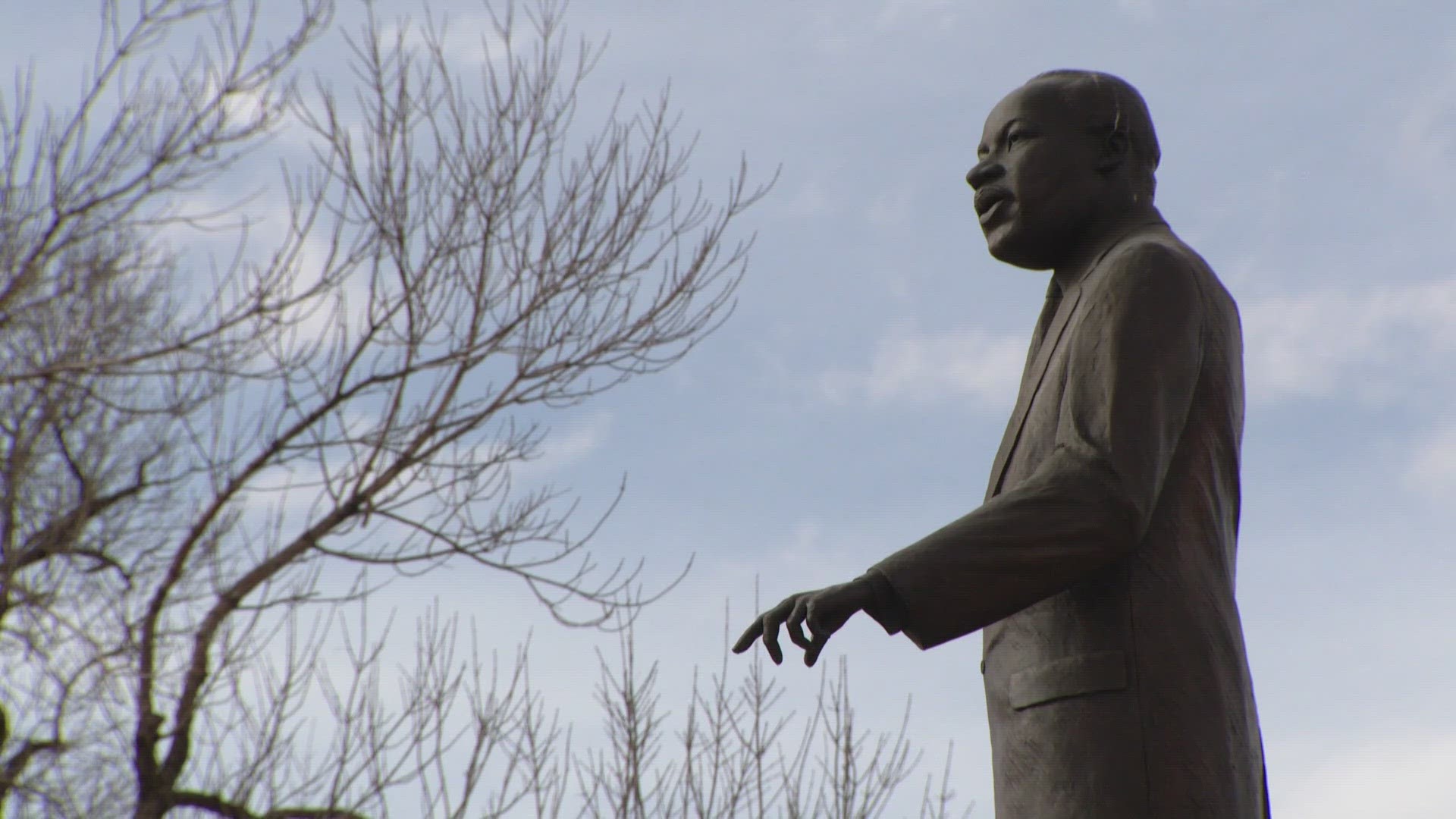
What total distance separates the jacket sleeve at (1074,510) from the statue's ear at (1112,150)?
42 centimetres

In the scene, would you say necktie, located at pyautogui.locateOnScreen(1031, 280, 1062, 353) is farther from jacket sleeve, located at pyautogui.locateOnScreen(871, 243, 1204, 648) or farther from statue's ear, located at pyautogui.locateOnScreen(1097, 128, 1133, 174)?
jacket sleeve, located at pyautogui.locateOnScreen(871, 243, 1204, 648)

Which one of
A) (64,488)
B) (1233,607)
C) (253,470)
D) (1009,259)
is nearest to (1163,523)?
(1233,607)

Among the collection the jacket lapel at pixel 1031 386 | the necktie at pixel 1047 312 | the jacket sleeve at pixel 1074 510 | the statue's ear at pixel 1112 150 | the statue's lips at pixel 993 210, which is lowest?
the jacket sleeve at pixel 1074 510

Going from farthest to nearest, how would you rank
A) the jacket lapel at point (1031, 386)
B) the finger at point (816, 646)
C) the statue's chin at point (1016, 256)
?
the statue's chin at point (1016, 256)
the jacket lapel at point (1031, 386)
the finger at point (816, 646)

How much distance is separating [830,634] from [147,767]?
7.66m

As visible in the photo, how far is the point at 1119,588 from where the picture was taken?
241 centimetres

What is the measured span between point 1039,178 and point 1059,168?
4 centimetres

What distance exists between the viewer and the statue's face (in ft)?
9.13

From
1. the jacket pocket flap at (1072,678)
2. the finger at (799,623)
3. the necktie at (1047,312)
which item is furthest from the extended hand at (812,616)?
the necktie at (1047,312)

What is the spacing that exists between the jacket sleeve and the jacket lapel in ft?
0.67

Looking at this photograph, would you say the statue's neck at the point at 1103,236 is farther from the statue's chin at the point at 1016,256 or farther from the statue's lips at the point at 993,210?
the statue's lips at the point at 993,210

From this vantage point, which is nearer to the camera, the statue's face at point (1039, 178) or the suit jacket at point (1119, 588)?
the suit jacket at point (1119, 588)

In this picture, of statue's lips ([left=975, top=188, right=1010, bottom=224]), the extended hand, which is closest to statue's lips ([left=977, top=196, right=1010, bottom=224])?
statue's lips ([left=975, top=188, right=1010, bottom=224])

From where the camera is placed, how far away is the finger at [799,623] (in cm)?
227
